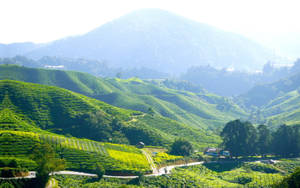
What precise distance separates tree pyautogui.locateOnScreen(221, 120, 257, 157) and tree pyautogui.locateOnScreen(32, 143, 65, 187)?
6425 centimetres

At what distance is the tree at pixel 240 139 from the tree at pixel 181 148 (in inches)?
605

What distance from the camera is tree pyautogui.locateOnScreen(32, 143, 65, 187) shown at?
70.3 metres

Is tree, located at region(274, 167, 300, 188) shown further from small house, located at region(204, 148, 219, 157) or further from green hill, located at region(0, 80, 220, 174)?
small house, located at region(204, 148, 219, 157)

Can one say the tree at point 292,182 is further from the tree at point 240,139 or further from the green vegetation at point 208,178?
the tree at point 240,139

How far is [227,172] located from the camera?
101812 mm

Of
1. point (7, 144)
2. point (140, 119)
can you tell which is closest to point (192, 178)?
point (7, 144)

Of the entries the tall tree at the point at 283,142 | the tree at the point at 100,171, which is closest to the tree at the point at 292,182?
the tree at the point at 100,171

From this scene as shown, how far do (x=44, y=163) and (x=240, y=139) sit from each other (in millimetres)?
73591

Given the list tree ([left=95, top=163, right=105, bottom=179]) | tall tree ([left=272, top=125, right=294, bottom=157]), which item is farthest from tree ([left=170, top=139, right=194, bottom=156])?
tree ([left=95, top=163, right=105, bottom=179])

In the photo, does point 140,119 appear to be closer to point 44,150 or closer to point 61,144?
point 61,144

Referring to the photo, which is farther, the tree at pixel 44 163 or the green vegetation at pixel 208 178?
the green vegetation at pixel 208 178

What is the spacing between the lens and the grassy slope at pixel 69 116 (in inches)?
4604

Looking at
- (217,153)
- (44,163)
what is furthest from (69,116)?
(217,153)

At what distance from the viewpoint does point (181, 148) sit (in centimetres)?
11150
